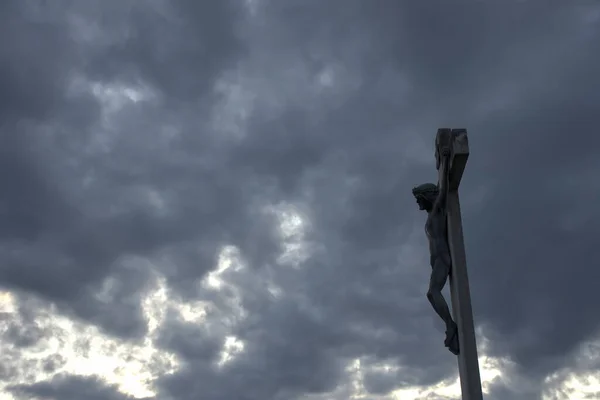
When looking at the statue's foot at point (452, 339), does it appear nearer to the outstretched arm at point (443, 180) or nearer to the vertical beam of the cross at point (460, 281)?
the vertical beam of the cross at point (460, 281)

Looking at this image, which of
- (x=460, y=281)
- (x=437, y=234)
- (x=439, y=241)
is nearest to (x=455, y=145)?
(x=437, y=234)

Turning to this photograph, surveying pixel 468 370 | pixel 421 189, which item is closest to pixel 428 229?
pixel 421 189

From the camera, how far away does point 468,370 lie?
12.2 meters

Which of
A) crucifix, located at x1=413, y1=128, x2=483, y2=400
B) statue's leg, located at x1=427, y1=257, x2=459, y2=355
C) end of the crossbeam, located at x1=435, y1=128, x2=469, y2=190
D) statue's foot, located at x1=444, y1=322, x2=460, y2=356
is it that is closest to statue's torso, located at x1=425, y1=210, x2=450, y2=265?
crucifix, located at x1=413, y1=128, x2=483, y2=400

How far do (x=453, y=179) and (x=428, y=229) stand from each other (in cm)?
121

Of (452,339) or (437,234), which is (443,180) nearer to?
(437,234)

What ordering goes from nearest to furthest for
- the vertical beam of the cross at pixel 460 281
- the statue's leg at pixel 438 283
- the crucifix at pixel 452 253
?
the vertical beam of the cross at pixel 460 281 < the crucifix at pixel 452 253 < the statue's leg at pixel 438 283

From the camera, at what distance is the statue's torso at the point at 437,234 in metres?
13.8

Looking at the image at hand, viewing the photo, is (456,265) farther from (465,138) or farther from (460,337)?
(465,138)

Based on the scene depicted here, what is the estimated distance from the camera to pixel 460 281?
42.6ft

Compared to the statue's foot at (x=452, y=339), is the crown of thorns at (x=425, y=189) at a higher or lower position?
higher

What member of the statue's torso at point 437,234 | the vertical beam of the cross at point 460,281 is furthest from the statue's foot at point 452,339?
the statue's torso at point 437,234

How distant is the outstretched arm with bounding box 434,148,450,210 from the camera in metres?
13.2

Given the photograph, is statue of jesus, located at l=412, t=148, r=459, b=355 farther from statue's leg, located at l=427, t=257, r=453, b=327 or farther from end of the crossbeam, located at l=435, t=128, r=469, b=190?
end of the crossbeam, located at l=435, t=128, r=469, b=190
